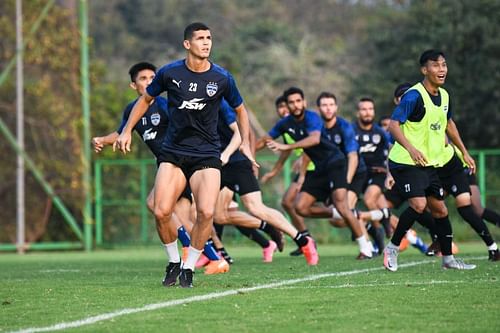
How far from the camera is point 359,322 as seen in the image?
22.8 ft

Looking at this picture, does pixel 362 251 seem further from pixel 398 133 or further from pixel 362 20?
pixel 362 20

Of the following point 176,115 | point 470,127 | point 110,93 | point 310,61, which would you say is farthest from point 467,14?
point 176,115

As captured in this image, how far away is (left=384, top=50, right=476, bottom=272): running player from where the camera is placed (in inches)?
421

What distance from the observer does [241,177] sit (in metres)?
13.0

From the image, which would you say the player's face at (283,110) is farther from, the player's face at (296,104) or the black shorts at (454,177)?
the black shorts at (454,177)

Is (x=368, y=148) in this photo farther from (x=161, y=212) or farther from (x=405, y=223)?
(x=161, y=212)

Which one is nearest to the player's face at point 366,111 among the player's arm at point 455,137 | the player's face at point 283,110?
the player's face at point 283,110

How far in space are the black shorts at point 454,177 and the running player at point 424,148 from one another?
0.27 m

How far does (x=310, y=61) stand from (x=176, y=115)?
35.4m

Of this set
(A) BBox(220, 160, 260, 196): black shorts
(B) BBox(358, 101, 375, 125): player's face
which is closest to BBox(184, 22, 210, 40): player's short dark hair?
(A) BBox(220, 160, 260, 196): black shorts

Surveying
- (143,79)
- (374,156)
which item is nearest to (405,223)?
(143,79)

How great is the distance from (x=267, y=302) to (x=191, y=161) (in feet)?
6.01

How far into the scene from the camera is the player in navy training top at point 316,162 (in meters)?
14.4

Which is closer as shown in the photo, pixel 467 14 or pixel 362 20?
pixel 467 14
